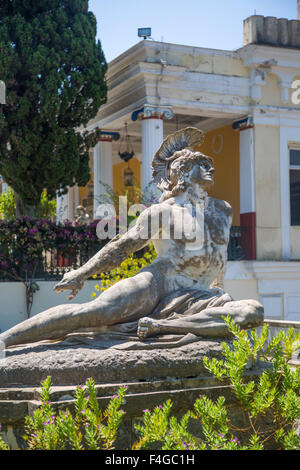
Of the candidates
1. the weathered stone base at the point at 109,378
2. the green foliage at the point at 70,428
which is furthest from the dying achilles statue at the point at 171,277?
the green foliage at the point at 70,428

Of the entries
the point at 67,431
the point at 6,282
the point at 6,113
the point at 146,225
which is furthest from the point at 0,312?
the point at 67,431

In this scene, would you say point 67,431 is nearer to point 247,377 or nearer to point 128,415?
point 128,415

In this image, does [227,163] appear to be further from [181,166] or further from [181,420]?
[181,420]

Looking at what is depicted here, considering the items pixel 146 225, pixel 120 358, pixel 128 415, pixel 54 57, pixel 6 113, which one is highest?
pixel 54 57

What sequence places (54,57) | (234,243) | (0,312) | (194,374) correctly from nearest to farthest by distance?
(194,374), (0,312), (54,57), (234,243)

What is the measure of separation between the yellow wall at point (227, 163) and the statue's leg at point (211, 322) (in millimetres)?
10254

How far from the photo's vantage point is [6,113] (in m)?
11.4

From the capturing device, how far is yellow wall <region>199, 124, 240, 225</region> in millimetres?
14922

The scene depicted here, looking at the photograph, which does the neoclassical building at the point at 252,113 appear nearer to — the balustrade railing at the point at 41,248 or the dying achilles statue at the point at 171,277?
the balustrade railing at the point at 41,248

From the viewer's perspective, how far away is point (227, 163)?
15.4 metres

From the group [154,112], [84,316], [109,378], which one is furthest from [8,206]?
[109,378]

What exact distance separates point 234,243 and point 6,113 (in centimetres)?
536

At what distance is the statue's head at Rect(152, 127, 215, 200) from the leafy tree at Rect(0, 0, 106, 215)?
653cm

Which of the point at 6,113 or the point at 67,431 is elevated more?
the point at 6,113
